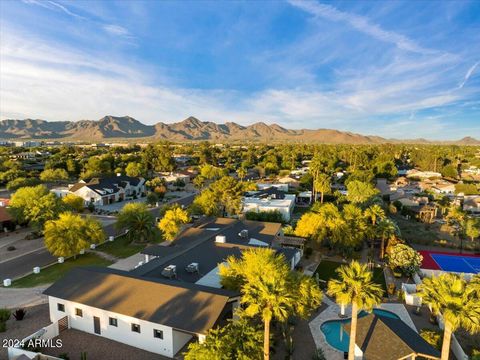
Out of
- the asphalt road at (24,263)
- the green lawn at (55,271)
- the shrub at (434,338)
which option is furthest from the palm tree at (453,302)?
the asphalt road at (24,263)

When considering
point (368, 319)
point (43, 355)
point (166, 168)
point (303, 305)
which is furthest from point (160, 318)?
point (166, 168)

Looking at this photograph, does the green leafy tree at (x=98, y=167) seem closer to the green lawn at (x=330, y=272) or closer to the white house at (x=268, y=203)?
the white house at (x=268, y=203)

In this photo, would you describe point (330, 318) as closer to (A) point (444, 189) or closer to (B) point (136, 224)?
(B) point (136, 224)

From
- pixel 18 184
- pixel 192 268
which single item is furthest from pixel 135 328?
pixel 18 184

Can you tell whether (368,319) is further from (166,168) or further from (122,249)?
(166,168)

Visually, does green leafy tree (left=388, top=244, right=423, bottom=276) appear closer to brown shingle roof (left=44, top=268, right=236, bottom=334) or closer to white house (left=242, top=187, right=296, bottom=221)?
white house (left=242, top=187, right=296, bottom=221)
